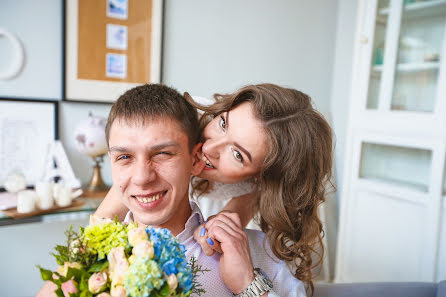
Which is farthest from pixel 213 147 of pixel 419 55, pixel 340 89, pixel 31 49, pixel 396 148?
pixel 340 89

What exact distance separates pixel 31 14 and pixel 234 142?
1.53 meters

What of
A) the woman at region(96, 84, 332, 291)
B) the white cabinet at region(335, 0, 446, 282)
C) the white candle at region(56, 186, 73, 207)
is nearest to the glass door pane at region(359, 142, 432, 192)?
the white cabinet at region(335, 0, 446, 282)

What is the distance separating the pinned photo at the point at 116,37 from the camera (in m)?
2.18

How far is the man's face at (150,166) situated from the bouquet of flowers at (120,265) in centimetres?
32

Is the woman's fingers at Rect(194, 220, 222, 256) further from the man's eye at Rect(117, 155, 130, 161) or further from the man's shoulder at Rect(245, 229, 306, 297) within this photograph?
the man's eye at Rect(117, 155, 130, 161)

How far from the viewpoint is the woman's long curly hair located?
1229 millimetres

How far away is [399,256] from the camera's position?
237cm

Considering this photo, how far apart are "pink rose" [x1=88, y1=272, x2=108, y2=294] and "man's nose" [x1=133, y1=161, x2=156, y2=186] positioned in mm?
383

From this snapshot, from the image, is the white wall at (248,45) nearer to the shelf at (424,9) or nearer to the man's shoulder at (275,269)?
the shelf at (424,9)

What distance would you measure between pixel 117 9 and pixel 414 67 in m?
1.94

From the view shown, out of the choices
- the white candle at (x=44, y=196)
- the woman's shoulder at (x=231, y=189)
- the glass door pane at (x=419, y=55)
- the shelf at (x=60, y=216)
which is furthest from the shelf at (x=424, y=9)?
the white candle at (x=44, y=196)

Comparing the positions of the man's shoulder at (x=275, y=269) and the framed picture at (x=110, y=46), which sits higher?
the framed picture at (x=110, y=46)

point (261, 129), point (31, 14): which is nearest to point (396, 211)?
point (261, 129)

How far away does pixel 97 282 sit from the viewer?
2.07 feet
